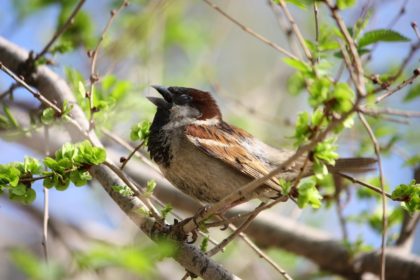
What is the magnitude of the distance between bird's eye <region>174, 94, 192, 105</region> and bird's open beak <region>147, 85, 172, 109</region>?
0.17 feet

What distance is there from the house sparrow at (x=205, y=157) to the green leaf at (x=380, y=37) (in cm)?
93

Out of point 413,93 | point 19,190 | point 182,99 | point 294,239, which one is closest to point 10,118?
point 19,190

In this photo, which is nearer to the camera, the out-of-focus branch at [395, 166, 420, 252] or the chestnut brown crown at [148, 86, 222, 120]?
the chestnut brown crown at [148, 86, 222, 120]

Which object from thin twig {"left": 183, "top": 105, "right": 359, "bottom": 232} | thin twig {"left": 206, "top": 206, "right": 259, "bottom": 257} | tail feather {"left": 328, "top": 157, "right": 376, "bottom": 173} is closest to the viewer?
thin twig {"left": 183, "top": 105, "right": 359, "bottom": 232}

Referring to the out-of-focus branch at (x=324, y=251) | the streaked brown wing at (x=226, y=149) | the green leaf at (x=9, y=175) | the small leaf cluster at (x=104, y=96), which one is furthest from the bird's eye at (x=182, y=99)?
the green leaf at (x=9, y=175)

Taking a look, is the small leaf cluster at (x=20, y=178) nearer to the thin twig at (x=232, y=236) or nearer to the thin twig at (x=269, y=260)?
the thin twig at (x=232, y=236)

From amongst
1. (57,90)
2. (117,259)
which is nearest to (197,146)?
(57,90)

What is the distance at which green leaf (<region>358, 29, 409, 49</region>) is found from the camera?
2.53 meters

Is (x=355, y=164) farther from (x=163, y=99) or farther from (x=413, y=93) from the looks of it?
(x=163, y=99)

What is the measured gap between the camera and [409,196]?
2482 millimetres

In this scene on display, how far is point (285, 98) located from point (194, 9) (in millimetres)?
1657

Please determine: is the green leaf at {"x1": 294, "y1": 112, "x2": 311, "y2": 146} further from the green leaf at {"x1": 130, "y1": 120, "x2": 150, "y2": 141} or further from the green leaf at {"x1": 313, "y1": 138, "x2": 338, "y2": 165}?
the green leaf at {"x1": 130, "y1": 120, "x2": 150, "y2": 141}

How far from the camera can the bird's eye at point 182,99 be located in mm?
3998

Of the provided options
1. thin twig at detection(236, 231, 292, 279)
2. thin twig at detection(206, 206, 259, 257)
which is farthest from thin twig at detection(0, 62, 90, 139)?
thin twig at detection(236, 231, 292, 279)
